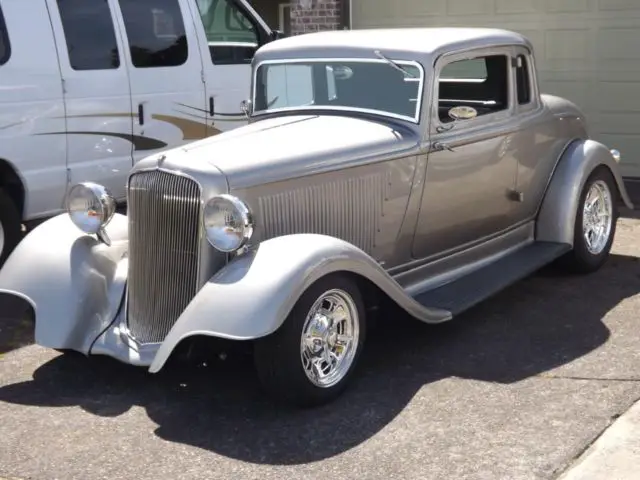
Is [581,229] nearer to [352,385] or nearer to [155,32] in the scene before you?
[352,385]

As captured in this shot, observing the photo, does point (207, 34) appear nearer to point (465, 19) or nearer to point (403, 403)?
point (465, 19)

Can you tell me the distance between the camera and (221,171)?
16.2ft

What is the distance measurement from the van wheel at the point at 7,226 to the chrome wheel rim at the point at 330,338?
11.3ft

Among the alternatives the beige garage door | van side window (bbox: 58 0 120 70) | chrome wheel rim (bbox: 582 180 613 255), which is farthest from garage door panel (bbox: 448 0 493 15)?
van side window (bbox: 58 0 120 70)

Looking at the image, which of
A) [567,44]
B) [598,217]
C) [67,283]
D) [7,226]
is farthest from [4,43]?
[567,44]

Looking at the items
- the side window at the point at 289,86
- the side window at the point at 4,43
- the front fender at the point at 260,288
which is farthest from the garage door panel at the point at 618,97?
the front fender at the point at 260,288

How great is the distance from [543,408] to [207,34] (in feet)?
18.0

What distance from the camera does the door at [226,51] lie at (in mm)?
9047

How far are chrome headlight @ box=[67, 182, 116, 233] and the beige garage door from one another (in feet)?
22.3

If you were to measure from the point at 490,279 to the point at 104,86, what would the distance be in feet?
12.3

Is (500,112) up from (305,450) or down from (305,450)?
up

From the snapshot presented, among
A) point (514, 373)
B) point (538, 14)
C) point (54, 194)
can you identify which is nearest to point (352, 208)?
point (514, 373)

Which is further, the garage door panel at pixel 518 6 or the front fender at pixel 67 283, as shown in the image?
the garage door panel at pixel 518 6

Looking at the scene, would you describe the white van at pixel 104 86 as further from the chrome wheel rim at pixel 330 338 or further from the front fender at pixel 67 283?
the chrome wheel rim at pixel 330 338
